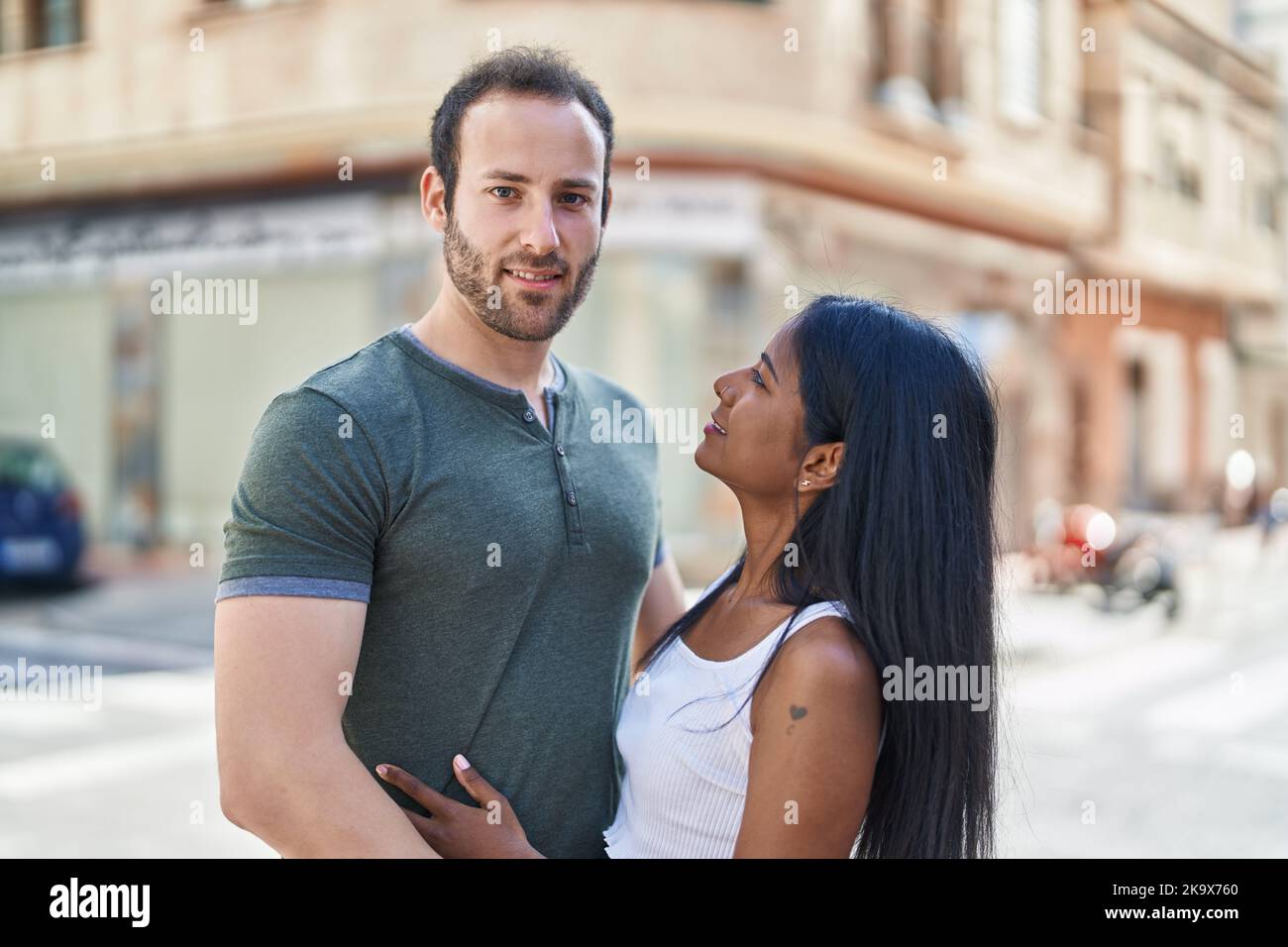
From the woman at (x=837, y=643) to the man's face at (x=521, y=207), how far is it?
0.37m

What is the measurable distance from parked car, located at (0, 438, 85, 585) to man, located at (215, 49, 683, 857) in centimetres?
1088

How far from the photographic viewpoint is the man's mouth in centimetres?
199

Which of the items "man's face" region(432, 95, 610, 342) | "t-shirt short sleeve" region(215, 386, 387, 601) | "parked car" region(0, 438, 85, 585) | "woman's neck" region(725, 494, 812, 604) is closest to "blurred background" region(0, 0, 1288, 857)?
"parked car" region(0, 438, 85, 585)

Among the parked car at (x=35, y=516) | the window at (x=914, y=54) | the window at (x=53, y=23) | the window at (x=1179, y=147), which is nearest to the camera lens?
the parked car at (x=35, y=516)

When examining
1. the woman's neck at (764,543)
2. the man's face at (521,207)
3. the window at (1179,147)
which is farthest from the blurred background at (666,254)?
the man's face at (521,207)

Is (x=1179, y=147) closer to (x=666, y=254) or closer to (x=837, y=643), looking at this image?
(x=666, y=254)

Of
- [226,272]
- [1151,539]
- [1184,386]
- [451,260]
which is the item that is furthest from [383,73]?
[1184,386]

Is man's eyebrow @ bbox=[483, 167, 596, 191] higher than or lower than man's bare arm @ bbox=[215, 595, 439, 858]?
higher

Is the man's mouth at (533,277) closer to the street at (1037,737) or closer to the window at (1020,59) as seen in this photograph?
the street at (1037,737)

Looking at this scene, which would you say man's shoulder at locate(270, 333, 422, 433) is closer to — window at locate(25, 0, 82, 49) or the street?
the street

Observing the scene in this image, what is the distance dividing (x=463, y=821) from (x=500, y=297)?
822 mm

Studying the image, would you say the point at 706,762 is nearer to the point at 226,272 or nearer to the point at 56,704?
the point at 56,704

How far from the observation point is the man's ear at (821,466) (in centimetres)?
193

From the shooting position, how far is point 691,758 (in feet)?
6.18
